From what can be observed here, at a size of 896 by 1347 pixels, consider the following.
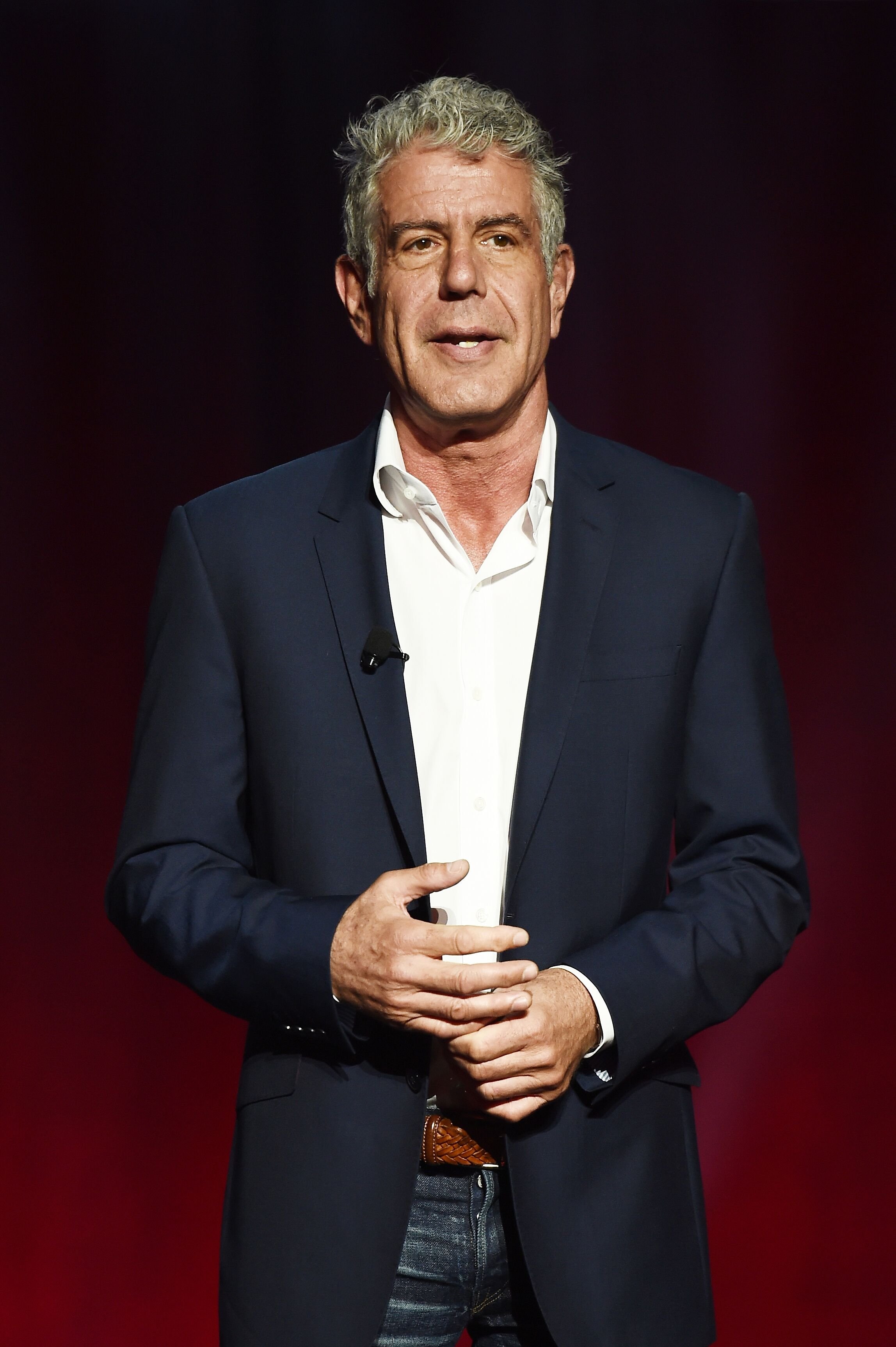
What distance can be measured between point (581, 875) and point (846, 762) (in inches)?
58.6

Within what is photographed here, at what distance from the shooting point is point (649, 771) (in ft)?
5.66

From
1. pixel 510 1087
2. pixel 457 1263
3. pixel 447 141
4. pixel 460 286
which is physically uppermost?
pixel 447 141

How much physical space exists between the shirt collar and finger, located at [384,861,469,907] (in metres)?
0.51

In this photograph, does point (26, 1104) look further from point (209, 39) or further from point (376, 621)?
point (209, 39)

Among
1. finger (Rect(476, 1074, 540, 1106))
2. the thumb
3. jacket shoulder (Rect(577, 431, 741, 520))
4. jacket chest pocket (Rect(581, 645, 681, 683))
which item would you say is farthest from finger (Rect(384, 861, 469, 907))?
jacket shoulder (Rect(577, 431, 741, 520))

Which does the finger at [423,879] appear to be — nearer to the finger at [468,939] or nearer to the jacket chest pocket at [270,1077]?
the finger at [468,939]

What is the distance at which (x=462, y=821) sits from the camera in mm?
1706

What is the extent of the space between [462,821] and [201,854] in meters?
0.30

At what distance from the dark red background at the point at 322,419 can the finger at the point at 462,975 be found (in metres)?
1.65

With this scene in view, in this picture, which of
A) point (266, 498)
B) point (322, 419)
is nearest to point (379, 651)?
point (266, 498)

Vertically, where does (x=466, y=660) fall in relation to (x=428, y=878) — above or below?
above

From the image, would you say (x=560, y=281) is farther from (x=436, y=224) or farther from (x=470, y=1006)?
(x=470, y=1006)

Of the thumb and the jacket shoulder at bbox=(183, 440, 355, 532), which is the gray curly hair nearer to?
the jacket shoulder at bbox=(183, 440, 355, 532)

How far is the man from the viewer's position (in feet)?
5.29
